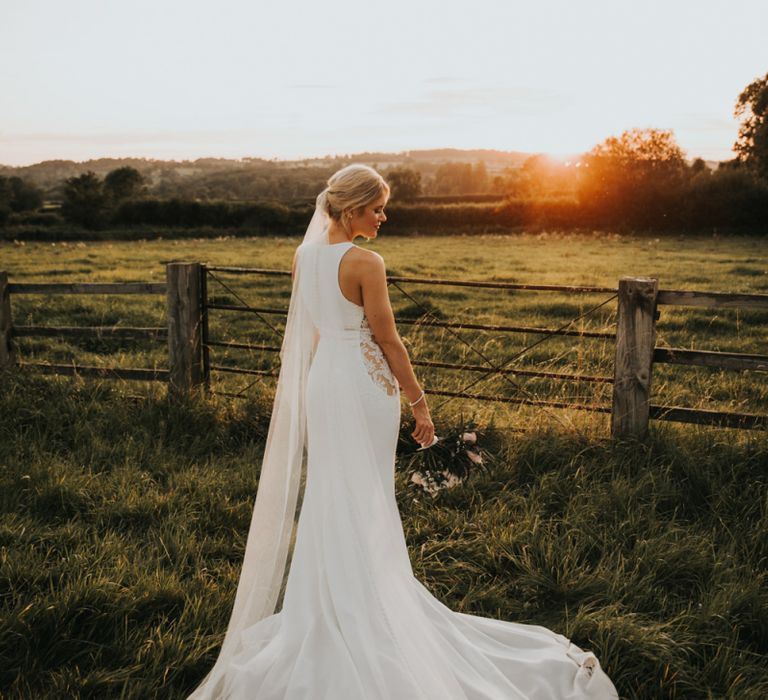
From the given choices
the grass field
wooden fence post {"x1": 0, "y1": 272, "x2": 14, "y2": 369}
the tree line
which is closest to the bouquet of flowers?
the grass field

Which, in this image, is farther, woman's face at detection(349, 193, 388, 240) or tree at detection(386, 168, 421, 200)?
tree at detection(386, 168, 421, 200)

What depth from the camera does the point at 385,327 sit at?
10.5ft

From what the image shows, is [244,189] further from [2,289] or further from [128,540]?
[128,540]

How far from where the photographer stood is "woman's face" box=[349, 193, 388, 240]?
312cm

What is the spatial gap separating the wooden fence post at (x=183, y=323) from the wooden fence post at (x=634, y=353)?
3948 millimetres

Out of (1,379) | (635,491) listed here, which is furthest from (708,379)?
(1,379)

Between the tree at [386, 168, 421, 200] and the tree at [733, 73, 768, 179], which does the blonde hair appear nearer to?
the tree at [733, 73, 768, 179]

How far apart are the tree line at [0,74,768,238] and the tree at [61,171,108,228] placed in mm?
61

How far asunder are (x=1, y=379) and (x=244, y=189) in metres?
46.2

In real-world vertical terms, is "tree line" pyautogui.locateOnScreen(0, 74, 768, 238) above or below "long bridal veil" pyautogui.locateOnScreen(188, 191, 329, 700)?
above

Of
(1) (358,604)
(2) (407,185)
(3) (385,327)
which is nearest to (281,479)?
(1) (358,604)

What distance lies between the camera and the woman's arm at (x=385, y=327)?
309cm

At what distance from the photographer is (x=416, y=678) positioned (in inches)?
114

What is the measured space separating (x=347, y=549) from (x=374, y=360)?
88cm
